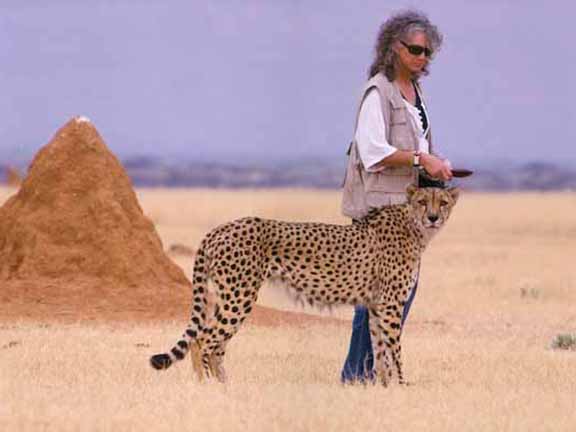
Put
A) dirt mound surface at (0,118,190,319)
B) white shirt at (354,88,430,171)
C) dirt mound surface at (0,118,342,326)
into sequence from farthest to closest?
1. dirt mound surface at (0,118,190,319)
2. dirt mound surface at (0,118,342,326)
3. white shirt at (354,88,430,171)

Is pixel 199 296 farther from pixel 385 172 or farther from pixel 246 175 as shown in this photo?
pixel 246 175

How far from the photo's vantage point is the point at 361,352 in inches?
341

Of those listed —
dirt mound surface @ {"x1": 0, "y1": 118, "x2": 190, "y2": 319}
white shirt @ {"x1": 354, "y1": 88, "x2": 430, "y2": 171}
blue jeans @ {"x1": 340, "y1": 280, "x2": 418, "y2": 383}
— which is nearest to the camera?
white shirt @ {"x1": 354, "y1": 88, "x2": 430, "y2": 171}

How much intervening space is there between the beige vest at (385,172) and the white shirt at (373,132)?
0.04 meters

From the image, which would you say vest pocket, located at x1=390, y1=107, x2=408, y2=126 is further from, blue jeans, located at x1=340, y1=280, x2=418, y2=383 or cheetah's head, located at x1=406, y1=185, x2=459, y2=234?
blue jeans, located at x1=340, y1=280, x2=418, y2=383

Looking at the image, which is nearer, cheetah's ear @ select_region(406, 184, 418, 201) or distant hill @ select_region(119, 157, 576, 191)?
cheetah's ear @ select_region(406, 184, 418, 201)

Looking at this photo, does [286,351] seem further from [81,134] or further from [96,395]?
[81,134]

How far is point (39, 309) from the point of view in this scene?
12.5 meters

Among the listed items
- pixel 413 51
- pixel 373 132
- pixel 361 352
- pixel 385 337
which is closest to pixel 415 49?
pixel 413 51

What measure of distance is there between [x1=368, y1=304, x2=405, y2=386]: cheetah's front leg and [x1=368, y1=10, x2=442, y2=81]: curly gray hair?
129 cm

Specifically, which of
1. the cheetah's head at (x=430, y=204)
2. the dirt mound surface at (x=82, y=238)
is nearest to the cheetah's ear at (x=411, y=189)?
the cheetah's head at (x=430, y=204)

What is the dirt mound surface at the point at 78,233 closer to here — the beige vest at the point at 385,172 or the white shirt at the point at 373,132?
the beige vest at the point at 385,172

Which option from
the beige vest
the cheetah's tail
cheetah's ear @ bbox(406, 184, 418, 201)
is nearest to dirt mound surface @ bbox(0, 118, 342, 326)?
the cheetah's tail

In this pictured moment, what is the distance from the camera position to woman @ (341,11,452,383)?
8.20 metres
